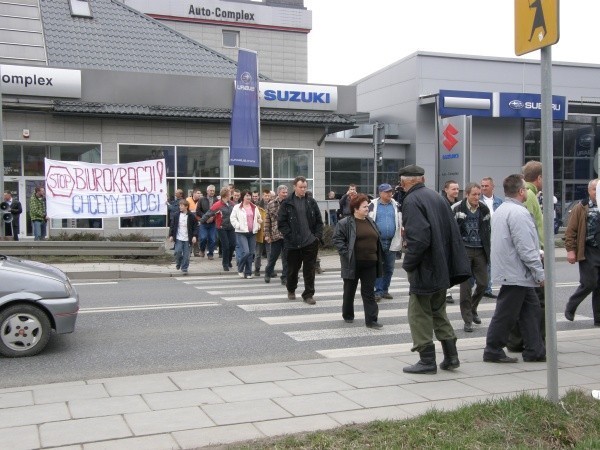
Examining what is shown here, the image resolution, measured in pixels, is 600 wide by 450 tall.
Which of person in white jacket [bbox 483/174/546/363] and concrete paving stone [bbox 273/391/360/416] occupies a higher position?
person in white jacket [bbox 483/174/546/363]

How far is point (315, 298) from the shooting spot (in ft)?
39.5

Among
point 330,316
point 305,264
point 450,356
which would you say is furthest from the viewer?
point 305,264

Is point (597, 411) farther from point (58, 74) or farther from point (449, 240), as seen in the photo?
point (58, 74)

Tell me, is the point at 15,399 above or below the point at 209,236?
below

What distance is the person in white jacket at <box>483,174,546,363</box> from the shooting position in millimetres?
6902

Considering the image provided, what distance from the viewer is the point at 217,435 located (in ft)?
15.9

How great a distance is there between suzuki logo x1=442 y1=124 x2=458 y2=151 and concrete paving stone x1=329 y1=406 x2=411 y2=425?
18038 millimetres

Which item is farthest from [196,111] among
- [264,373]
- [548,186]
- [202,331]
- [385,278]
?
[548,186]

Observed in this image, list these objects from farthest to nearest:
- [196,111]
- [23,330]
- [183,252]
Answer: [196,111] → [183,252] → [23,330]

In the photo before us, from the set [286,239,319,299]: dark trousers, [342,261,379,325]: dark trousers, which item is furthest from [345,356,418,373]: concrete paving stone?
[286,239,319,299]: dark trousers

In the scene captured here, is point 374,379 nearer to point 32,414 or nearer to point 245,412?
point 245,412

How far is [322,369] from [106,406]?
2.10m

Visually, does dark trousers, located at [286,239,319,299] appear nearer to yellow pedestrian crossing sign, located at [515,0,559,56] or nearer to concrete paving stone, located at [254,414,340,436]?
concrete paving stone, located at [254,414,340,436]

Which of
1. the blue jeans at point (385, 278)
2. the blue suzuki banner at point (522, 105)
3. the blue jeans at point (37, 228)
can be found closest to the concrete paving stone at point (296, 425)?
the blue jeans at point (385, 278)
